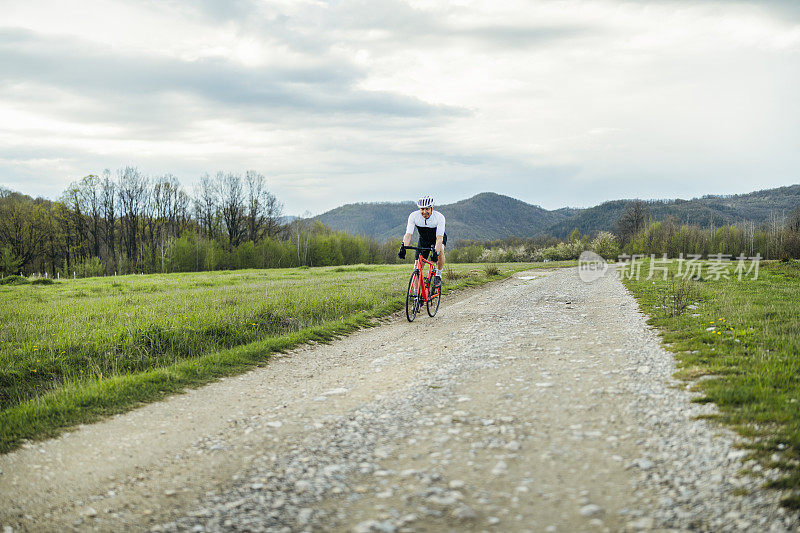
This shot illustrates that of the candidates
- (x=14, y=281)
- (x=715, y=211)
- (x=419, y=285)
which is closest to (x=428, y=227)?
(x=419, y=285)

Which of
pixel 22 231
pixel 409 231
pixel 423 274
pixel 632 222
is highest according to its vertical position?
pixel 632 222

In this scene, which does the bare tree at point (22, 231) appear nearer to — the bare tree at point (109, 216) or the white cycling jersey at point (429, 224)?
the bare tree at point (109, 216)

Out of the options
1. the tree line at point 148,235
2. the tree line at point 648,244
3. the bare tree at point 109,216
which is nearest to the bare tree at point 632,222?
the tree line at point 648,244

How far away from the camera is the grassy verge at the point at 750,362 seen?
13.0ft

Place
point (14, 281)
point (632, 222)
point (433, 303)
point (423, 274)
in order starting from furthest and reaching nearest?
1. point (632, 222)
2. point (14, 281)
3. point (433, 303)
4. point (423, 274)

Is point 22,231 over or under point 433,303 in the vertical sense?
over

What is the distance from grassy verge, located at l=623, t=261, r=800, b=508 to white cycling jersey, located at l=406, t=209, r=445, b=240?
5.39 m

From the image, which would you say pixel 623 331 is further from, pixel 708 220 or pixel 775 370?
pixel 708 220

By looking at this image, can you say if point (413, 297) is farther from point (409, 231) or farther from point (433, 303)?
point (409, 231)

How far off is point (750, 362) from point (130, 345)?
10.7 metres

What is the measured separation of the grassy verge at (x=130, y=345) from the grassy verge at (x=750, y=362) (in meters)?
6.77

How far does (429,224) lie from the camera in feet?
39.3

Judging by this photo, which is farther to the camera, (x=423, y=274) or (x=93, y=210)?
(x=93, y=210)

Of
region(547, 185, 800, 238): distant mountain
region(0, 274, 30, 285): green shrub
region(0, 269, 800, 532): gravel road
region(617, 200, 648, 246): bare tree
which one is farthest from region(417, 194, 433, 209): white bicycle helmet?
region(547, 185, 800, 238): distant mountain
